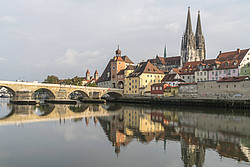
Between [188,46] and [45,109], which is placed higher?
[188,46]

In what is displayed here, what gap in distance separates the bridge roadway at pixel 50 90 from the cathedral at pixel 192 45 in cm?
5706

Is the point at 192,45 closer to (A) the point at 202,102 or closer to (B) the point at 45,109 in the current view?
(A) the point at 202,102

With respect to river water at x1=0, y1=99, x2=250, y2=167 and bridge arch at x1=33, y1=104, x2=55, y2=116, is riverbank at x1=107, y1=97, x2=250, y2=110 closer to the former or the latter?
river water at x1=0, y1=99, x2=250, y2=167

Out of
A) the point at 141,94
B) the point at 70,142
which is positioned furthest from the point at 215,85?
the point at 70,142

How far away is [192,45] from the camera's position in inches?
4754

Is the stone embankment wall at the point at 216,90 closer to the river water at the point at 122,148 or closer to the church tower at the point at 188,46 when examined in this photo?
the river water at the point at 122,148

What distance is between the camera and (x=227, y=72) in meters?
61.4

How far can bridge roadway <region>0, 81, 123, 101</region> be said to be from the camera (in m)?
51.8

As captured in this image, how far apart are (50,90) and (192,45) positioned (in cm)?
8425

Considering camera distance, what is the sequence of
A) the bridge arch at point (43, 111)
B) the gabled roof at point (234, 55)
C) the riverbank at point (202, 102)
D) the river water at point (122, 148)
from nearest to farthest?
the river water at point (122, 148) → the bridge arch at point (43, 111) → the riverbank at point (202, 102) → the gabled roof at point (234, 55)

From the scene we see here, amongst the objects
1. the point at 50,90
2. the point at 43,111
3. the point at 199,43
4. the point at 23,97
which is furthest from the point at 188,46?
the point at 43,111

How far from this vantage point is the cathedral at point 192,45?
120 m

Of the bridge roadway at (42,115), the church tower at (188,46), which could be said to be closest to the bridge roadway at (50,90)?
the bridge roadway at (42,115)

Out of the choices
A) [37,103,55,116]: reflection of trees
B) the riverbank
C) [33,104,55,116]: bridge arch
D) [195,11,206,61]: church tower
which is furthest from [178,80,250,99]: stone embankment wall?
[195,11,206,61]: church tower
